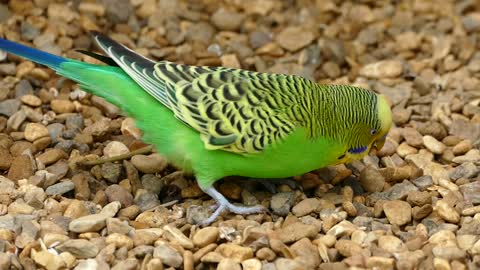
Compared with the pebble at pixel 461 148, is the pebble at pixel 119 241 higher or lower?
lower

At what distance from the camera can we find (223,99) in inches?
181

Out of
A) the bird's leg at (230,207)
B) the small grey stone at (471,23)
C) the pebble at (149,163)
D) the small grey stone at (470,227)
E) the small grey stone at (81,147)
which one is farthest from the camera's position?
the small grey stone at (471,23)

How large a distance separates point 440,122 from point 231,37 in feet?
5.88

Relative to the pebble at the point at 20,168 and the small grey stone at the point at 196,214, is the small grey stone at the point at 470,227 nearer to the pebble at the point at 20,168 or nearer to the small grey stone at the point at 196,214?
the small grey stone at the point at 196,214

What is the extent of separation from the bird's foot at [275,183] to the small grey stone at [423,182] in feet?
2.36

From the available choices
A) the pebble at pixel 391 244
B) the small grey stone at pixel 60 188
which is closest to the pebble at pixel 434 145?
the pebble at pixel 391 244

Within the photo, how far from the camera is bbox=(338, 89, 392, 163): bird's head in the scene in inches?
181

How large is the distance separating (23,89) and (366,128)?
237cm

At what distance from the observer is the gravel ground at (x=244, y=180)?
4129 millimetres

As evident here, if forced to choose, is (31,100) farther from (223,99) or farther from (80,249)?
(80,249)

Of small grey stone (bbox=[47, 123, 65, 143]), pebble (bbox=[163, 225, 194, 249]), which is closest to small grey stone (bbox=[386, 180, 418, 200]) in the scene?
pebble (bbox=[163, 225, 194, 249])

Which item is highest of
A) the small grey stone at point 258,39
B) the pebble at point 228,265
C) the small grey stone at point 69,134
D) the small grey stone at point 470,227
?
the small grey stone at point 258,39

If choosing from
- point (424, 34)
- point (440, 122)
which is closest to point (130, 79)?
point (440, 122)

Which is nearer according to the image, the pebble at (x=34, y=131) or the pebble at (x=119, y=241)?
the pebble at (x=119, y=241)
